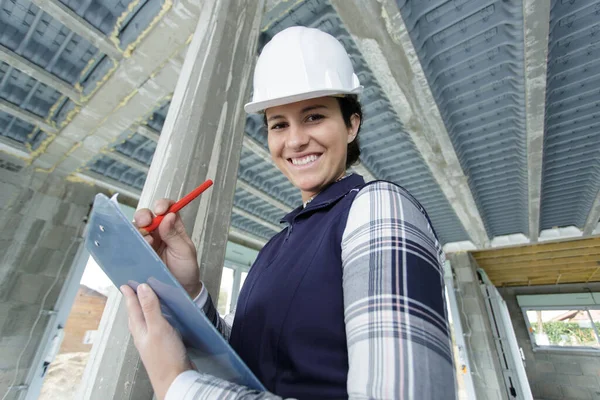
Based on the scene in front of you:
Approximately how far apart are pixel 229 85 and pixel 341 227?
1.13m

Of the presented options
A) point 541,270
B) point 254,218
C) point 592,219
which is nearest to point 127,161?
point 254,218

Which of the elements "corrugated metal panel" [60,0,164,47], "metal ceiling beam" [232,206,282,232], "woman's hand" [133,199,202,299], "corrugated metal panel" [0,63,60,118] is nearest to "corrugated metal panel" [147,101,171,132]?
"corrugated metal panel" [60,0,164,47]

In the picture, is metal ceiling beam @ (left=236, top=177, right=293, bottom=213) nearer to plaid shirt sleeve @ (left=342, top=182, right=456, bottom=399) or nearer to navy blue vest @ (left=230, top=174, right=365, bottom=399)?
navy blue vest @ (left=230, top=174, right=365, bottom=399)

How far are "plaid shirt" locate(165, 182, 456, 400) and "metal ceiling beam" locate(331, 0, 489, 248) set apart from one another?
7.20 feet

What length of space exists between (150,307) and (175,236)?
0.31 m

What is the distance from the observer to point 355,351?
439 mm

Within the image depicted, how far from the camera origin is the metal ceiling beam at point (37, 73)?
2.47 m

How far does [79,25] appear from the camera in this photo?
223 centimetres

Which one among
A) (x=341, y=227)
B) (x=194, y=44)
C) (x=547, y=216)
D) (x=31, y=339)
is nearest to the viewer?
(x=341, y=227)

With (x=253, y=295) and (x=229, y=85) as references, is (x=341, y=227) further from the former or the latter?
(x=229, y=85)

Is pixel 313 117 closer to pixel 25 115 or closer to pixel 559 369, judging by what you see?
pixel 25 115

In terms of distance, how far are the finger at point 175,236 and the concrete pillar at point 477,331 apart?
25.3 feet

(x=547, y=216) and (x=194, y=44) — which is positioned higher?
(x=547, y=216)

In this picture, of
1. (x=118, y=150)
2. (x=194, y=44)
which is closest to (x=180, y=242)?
(x=194, y=44)
